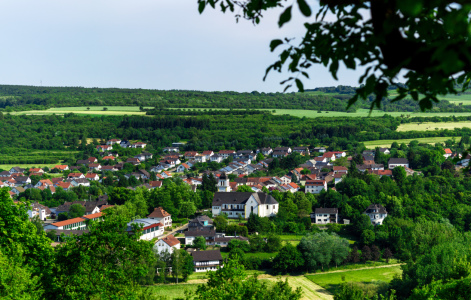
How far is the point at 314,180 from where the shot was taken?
5053 cm

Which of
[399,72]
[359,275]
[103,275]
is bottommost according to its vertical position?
[359,275]

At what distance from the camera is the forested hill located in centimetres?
12575

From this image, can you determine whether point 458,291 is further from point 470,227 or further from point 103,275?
point 470,227

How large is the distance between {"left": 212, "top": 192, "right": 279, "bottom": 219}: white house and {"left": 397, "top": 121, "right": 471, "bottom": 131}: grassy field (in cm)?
4939

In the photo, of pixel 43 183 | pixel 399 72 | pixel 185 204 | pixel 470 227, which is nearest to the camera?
pixel 399 72

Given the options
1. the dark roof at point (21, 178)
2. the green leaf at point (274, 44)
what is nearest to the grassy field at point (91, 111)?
the dark roof at point (21, 178)

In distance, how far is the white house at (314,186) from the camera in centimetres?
5001

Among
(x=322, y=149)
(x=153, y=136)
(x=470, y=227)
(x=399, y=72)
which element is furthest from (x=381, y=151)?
(x=399, y=72)

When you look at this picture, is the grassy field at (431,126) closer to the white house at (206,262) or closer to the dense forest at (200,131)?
the dense forest at (200,131)

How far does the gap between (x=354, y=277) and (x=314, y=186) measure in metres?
21.8

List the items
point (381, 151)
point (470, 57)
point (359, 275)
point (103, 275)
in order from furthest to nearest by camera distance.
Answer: point (381, 151), point (359, 275), point (103, 275), point (470, 57)

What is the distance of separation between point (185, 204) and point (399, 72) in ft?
133

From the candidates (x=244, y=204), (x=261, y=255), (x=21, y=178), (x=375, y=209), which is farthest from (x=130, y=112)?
(x=261, y=255)

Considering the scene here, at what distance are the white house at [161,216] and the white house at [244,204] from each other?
4740 mm
